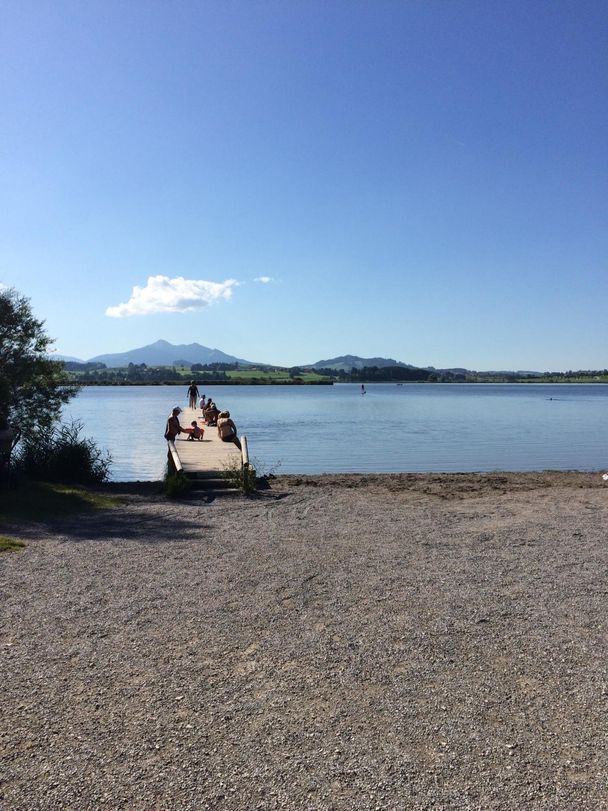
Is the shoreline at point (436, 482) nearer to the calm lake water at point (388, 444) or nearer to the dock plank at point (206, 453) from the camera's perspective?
the dock plank at point (206, 453)

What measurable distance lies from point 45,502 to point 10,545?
3901 millimetres

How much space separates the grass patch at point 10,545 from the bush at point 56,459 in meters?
7.02

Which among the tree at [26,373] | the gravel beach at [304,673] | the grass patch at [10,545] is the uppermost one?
the tree at [26,373]

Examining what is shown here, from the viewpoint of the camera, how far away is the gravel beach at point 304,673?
3453 mm

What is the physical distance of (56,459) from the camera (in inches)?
656

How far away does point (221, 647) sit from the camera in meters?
5.29

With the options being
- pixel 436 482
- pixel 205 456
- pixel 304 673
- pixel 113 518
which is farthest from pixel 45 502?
pixel 436 482

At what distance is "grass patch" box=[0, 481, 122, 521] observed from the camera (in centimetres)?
1148

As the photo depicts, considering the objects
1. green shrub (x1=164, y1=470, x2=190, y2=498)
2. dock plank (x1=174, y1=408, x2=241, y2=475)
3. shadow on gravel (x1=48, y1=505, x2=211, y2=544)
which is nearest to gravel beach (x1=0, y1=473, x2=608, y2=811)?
shadow on gravel (x1=48, y1=505, x2=211, y2=544)

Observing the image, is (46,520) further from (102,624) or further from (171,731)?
(171,731)

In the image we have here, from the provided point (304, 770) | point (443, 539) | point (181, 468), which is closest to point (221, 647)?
point (304, 770)

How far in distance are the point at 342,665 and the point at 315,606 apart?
56.7 inches

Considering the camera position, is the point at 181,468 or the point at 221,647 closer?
the point at 221,647

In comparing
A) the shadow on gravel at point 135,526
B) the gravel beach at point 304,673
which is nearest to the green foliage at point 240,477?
the shadow on gravel at point 135,526
